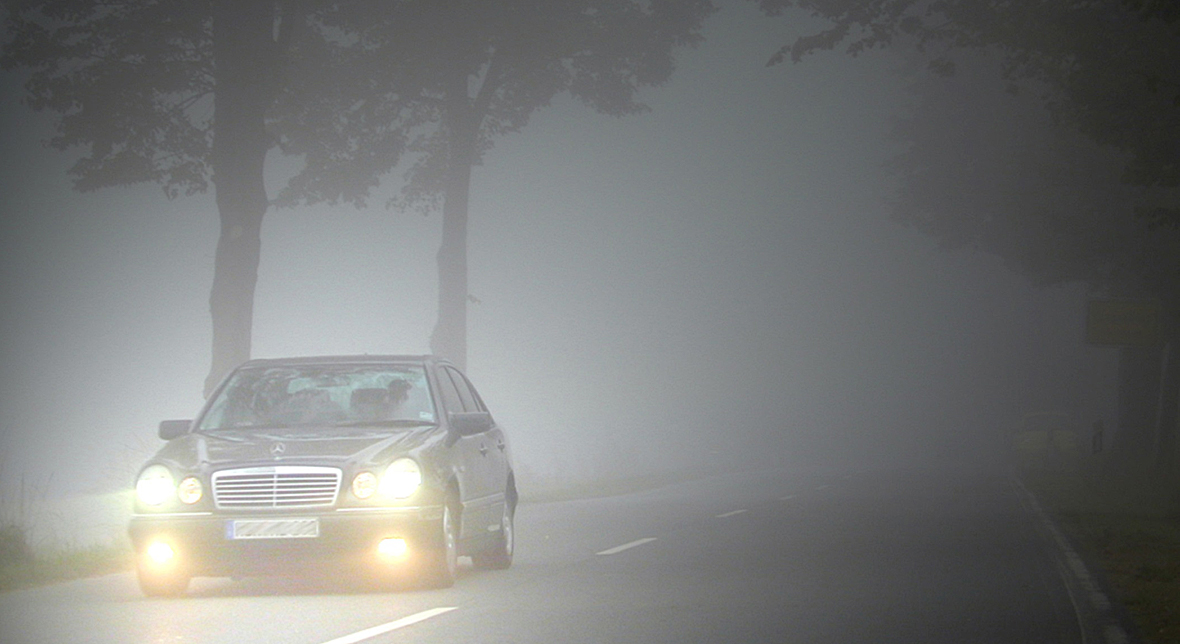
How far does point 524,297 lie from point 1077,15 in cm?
8943

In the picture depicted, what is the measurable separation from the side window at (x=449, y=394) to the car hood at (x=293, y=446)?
90 centimetres

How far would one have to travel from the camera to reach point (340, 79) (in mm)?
33281

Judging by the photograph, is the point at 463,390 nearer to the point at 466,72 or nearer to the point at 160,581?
the point at 160,581

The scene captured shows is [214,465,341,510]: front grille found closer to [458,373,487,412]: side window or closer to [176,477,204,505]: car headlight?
[176,477,204,505]: car headlight

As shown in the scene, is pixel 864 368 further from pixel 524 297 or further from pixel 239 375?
pixel 239 375

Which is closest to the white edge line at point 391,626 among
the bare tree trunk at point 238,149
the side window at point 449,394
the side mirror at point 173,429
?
the side window at point 449,394

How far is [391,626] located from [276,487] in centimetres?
201

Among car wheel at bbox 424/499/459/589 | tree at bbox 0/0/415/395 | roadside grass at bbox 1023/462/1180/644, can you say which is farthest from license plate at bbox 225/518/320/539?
tree at bbox 0/0/415/395

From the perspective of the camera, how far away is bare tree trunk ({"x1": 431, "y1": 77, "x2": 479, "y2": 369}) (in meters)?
36.4

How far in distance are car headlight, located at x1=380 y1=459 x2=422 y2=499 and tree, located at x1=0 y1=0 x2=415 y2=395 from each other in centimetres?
1609

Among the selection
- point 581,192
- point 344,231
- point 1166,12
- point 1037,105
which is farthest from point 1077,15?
point 581,192

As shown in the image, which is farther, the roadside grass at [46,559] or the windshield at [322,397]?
the roadside grass at [46,559]

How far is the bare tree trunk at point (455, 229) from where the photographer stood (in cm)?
3641

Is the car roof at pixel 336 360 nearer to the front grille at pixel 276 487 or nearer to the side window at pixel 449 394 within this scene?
the side window at pixel 449 394
